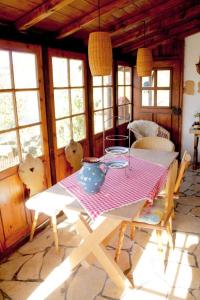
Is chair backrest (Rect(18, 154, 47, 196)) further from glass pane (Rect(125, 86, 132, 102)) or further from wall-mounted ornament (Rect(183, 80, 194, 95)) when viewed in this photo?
wall-mounted ornament (Rect(183, 80, 194, 95))

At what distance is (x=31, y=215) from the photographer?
2.93 m

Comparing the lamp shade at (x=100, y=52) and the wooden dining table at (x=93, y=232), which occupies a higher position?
the lamp shade at (x=100, y=52)

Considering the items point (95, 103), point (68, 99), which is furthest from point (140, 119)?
point (68, 99)

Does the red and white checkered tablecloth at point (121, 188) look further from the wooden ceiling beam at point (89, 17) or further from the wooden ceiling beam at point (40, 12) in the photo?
the wooden ceiling beam at point (89, 17)

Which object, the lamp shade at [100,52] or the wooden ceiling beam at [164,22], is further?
the wooden ceiling beam at [164,22]

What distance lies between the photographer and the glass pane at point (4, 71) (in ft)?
8.13

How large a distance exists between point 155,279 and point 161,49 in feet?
14.4

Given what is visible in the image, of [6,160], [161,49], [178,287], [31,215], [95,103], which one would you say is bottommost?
[178,287]

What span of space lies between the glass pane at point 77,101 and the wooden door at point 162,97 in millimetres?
2191

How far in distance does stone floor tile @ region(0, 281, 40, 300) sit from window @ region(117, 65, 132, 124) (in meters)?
3.46

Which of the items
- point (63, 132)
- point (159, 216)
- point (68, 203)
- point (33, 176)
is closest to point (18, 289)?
point (68, 203)

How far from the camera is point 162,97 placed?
552 cm

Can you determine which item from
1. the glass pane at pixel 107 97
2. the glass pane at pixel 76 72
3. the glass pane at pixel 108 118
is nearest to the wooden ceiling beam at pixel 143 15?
the glass pane at pixel 76 72

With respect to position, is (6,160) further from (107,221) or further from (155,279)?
(155,279)
